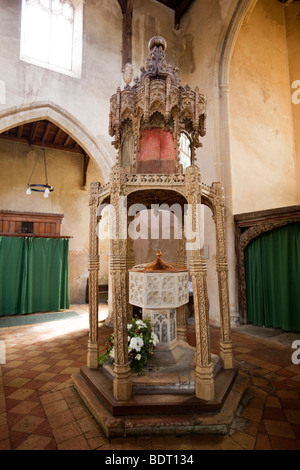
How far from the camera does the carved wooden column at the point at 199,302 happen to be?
222 centimetres

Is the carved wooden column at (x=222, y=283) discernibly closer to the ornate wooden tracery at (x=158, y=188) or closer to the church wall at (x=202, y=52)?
the ornate wooden tracery at (x=158, y=188)

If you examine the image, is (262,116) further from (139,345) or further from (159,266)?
(139,345)

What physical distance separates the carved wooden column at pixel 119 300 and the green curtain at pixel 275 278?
3.59m

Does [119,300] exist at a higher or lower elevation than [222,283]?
lower

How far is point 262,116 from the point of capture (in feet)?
21.2

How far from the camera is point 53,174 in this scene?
864 cm

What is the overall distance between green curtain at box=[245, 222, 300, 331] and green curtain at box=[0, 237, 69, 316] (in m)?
5.15

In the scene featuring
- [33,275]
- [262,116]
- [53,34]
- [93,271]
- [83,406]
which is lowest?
[83,406]

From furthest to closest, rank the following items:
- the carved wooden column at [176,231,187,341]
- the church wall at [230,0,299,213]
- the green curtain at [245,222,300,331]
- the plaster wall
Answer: the plaster wall
the church wall at [230,0,299,213]
the green curtain at [245,222,300,331]
the carved wooden column at [176,231,187,341]

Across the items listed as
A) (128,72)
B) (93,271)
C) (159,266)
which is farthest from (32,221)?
(159,266)

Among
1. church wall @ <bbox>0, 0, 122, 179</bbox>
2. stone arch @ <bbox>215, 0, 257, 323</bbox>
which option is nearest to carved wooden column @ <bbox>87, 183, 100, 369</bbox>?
church wall @ <bbox>0, 0, 122, 179</bbox>

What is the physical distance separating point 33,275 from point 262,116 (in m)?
7.48

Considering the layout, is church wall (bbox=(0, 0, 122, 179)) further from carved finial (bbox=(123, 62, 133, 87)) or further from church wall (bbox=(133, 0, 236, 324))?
church wall (bbox=(133, 0, 236, 324))

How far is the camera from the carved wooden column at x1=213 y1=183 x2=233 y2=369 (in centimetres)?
289
